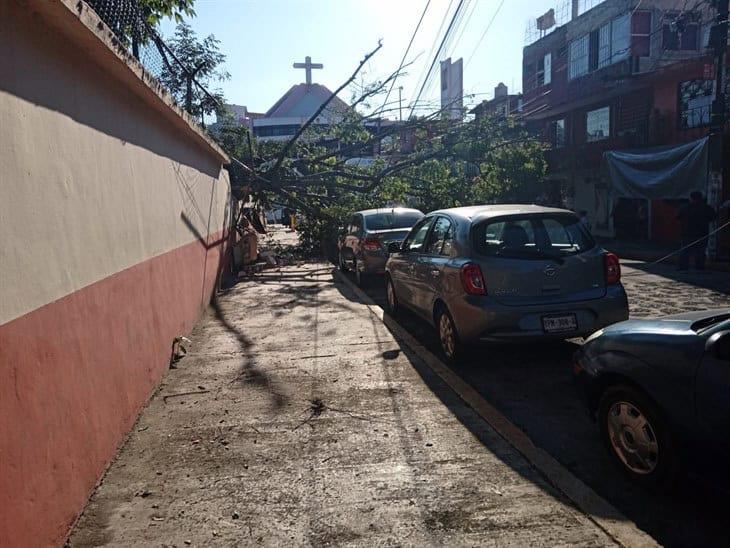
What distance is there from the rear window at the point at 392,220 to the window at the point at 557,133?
17.3 meters

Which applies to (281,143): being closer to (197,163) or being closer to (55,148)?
(197,163)

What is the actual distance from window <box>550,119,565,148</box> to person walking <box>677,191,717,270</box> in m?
15.4

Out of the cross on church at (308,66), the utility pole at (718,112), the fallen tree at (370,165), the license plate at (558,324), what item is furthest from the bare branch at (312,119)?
the cross on church at (308,66)

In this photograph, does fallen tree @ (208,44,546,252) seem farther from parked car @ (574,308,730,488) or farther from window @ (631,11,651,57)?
parked car @ (574,308,730,488)

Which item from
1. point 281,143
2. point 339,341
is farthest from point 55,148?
point 281,143

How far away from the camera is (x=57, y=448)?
3.27 m

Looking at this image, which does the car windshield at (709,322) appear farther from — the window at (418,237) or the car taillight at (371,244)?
the car taillight at (371,244)

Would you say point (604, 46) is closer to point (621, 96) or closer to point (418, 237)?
point (621, 96)

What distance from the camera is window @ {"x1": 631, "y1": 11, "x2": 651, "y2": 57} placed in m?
22.6

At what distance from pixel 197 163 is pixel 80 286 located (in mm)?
6729

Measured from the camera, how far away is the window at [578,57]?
2550 centimetres

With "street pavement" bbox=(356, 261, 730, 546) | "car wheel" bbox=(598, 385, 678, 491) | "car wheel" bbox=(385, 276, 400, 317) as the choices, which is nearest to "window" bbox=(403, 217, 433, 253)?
"car wheel" bbox=(385, 276, 400, 317)

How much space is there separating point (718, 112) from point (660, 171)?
11.2 feet

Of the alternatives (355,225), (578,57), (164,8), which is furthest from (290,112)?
(164,8)
